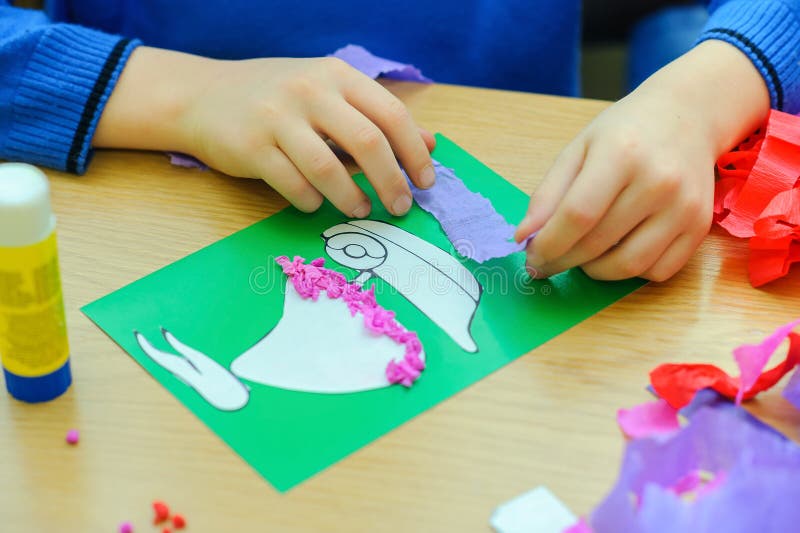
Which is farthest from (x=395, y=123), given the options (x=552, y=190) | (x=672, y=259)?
(x=672, y=259)

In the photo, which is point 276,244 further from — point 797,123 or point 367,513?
point 797,123

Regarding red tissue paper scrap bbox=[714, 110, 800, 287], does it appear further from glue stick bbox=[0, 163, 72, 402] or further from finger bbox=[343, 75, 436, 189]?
glue stick bbox=[0, 163, 72, 402]

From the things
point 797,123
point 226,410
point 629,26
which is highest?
point 797,123

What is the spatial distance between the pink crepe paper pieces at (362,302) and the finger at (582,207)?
125 millimetres

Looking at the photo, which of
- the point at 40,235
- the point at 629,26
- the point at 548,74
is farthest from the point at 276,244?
the point at 629,26

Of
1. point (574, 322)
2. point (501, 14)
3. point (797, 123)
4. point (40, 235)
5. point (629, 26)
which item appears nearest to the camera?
point (40, 235)

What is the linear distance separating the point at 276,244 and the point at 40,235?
23 cm

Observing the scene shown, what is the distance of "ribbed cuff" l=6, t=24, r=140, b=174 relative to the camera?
72 cm

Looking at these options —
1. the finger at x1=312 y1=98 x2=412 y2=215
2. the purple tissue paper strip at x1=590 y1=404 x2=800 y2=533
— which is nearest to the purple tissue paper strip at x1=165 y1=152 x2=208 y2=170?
the finger at x1=312 y1=98 x2=412 y2=215

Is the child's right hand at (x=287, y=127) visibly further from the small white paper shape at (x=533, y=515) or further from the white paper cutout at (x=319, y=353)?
the small white paper shape at (x=533, y=515)

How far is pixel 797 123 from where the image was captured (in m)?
0.73

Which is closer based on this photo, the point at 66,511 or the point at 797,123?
the point at 66,511

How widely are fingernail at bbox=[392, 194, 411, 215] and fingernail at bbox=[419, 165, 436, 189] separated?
0.02m

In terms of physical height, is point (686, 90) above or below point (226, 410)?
above
